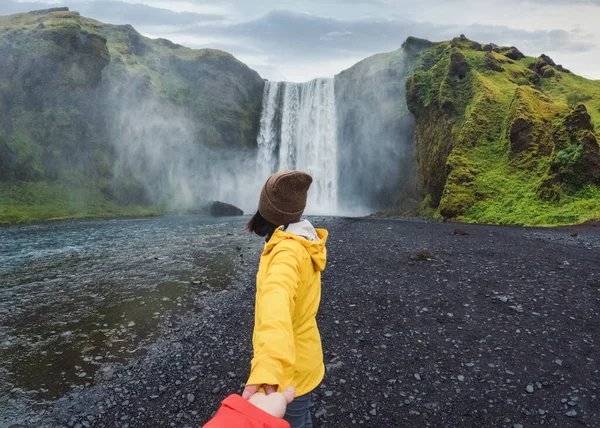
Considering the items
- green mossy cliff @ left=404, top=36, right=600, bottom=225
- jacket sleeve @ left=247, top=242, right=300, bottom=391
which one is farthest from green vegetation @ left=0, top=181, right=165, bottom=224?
jacket sleeve @ left=247, top=242, right=300, bottom=391

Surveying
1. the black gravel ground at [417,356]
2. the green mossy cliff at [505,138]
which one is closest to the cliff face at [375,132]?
the green mossy cliff at [505,138]

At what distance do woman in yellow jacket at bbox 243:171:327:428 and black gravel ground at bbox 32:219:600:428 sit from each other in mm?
3543

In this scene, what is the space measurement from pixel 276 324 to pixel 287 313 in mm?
139

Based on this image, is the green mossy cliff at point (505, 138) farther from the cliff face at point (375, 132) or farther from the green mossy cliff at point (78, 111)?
the green mossy cliff at point (78, 111)

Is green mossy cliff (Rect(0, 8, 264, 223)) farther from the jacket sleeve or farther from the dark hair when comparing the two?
the jacket sleeve

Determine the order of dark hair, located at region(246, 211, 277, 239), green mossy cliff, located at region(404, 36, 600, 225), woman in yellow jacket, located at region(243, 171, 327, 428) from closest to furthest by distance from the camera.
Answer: woman in yellow jacket, located at region(243, 171, 327, 428), dark hair, located at region(246, 211, 277, 239), green mossy cliff, located at region(404, 36, 600, 225)

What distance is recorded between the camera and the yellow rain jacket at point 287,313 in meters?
2.44

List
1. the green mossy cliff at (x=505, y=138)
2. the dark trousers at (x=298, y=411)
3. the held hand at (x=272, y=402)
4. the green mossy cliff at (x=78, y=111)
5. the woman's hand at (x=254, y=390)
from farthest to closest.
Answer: the green mossy cliff at (x=78, y=111) → the green mossy cliff at (x=505, y=138) → the dark trousers at (x=298, y=411) → the woman's hand at (x=254, y=390) → the held hand at (x=272, y=402)

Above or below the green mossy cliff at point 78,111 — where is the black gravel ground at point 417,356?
below

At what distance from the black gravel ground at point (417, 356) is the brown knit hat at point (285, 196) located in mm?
4606

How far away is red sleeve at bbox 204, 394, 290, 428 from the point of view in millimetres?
1882

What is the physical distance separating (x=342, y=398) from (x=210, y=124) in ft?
240

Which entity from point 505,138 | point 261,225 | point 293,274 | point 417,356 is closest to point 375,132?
point 505,138

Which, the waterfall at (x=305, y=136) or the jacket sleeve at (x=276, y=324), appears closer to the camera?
the jacket sleeve at (x=276, y=324)
